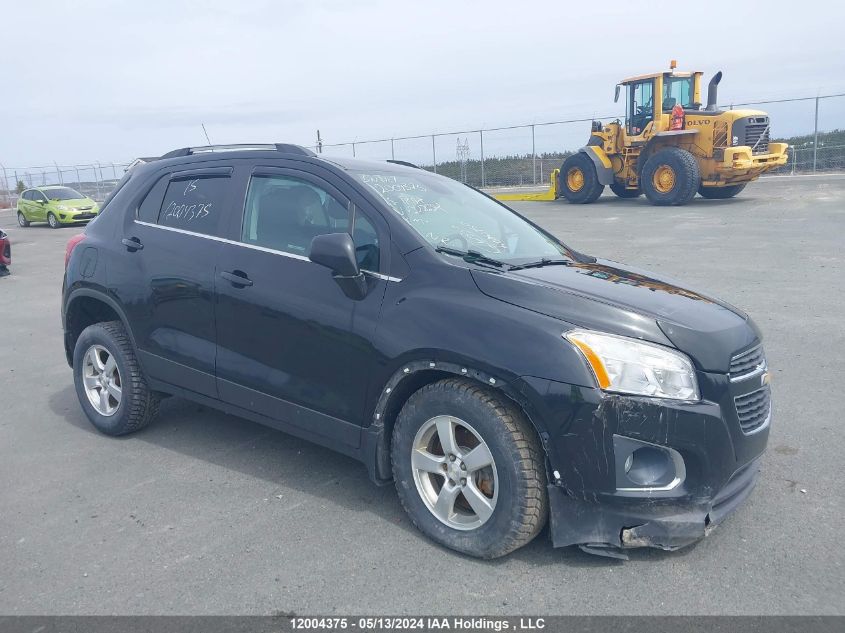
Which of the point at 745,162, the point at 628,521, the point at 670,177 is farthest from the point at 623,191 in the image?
the point at 628,521

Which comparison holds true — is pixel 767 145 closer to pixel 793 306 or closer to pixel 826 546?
pixel 793 306

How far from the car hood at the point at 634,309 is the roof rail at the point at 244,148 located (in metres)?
1.41

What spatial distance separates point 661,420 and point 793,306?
18.5 ft

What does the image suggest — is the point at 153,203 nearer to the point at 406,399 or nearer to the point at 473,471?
the point at 406,399

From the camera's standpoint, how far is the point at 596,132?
21062 millimetres

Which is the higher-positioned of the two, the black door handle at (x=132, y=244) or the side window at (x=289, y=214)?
the side window at (x=289, y=214)

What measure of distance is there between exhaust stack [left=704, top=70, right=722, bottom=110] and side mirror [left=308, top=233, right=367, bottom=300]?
1793cm

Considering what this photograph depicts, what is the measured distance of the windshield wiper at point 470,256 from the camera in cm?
352

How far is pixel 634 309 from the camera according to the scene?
3.17 m

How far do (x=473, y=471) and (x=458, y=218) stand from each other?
154cm

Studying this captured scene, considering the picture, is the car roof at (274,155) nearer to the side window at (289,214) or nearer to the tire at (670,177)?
the side window at (289,214)

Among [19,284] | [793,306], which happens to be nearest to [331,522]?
[793,306]

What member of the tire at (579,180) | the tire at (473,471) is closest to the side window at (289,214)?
the tire at (473,471)
